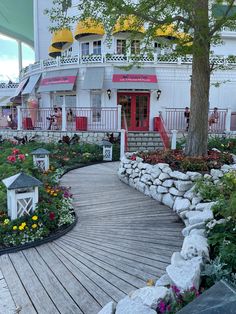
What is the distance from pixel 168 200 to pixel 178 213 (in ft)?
1.92

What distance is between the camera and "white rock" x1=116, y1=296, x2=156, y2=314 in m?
2.16

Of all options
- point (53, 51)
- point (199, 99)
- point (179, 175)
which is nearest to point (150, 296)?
point (179, 175)

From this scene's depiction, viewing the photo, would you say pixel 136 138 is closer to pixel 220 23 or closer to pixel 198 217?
pixel 220 23

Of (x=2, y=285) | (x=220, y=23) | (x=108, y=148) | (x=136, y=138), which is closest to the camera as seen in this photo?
(x=2, y=285)

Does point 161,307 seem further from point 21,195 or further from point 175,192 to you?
point 175,192

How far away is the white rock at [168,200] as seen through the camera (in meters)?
5.71

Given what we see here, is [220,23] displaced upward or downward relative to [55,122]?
upward

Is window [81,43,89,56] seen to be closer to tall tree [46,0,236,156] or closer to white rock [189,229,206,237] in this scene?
tall tree [46,0,236,156]

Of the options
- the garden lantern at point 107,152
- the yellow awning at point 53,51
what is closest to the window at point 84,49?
the yellow awning at point 53,51

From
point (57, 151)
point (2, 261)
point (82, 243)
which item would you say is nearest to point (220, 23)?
point (82, 243)

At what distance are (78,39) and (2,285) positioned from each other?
57.3 ft

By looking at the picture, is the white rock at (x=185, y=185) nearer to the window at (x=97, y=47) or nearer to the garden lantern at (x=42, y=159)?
the garden lantern at (x=42, y=159)

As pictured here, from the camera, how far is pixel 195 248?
2977 millimetres

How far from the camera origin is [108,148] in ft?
37.3
